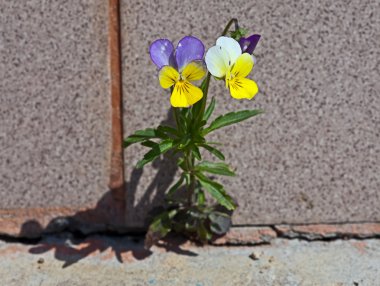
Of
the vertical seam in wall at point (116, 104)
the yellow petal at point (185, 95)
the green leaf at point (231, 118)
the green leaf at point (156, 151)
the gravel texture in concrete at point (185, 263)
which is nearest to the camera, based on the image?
the yellow petal at point (185, 95)

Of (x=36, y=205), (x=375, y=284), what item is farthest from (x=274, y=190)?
(x=36, y=205)

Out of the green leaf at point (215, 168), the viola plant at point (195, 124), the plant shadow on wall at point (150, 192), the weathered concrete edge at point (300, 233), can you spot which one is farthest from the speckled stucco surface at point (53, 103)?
the weathered concrete edge at point (300, 233)

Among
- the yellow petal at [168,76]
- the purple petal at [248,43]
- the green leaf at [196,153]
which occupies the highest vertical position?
the purple petal at [248,43]

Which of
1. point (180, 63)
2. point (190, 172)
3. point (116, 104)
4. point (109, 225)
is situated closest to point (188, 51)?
point (180, 63)

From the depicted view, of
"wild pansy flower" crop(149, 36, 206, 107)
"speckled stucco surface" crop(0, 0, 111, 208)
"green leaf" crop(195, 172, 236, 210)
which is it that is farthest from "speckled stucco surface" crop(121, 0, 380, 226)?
"wild pansy flower" crop(149, 36, 206, 107)

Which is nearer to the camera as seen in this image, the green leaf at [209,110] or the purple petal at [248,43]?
the purple petal at [248,43]

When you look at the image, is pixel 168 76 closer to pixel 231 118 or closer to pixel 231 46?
pixel 231 46

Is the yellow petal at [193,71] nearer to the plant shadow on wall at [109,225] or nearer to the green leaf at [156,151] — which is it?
the green leaf at [156,151]

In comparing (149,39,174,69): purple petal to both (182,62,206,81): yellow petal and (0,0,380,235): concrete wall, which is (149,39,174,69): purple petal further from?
(0,0,380,235): concrete wall
